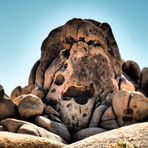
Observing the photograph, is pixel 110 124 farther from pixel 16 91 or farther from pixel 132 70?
pixel 132 70

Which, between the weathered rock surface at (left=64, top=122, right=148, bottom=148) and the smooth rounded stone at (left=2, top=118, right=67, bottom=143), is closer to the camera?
the weathered rock surface at (left=64, top=122, right=148, bottom=148)

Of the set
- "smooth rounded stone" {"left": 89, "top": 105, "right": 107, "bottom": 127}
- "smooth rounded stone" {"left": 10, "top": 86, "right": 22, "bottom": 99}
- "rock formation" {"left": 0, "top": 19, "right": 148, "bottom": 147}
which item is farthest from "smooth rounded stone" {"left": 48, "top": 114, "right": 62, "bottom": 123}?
"smooth rounded stone" {"left": 10, "top": 86, "right": 22, "bottom": 99}

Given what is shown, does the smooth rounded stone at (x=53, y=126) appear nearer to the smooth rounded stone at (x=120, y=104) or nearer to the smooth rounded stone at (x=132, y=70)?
the smooth rounded stone at (x=120, y=104)

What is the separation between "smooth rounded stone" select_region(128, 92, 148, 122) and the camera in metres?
9.40

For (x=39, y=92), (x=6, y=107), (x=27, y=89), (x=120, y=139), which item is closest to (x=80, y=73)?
(x=39, y=92)

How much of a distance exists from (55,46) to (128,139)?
791 centimetres

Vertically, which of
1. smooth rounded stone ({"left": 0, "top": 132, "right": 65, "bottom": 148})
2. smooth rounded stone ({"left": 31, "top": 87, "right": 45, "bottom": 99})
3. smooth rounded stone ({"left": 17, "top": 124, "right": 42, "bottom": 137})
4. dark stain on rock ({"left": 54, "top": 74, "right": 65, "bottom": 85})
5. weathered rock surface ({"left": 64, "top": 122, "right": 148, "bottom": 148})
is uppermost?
weathered rock surface ({"left": 64, "top": 122, "right": 148, "bottom": 148})

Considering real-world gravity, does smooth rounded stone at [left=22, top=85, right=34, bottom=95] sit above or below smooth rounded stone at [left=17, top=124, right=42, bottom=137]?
below

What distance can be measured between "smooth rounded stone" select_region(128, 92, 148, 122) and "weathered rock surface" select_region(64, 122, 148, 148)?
13.9 ft

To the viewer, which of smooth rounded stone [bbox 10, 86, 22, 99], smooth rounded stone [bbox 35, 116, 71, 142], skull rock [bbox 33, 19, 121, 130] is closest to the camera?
smooth rounded stone [bbox 35, 116, 71, 142]

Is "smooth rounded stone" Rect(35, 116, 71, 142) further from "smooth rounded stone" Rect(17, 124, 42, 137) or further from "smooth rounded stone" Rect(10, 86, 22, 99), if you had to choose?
"smooth rounded stone" Rect(10, 86, 22, 99)

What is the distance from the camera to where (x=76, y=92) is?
430 inches

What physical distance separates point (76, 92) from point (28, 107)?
5.81 feet

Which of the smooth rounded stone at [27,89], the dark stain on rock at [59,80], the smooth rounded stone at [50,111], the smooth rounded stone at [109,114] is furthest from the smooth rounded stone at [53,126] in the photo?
the smooth rounded stone at [27,89]
